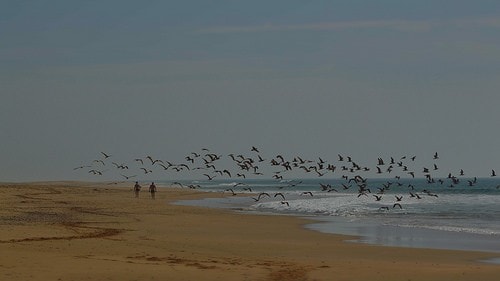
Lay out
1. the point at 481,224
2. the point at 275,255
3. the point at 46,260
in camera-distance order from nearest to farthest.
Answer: the point at 46,260 → the point at 275,255 → the point at 481,224

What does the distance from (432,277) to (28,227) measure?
1587 centimetres

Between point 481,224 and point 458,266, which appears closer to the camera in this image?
point 458,266

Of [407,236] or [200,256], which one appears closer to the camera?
[200,256]

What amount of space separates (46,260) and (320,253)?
9.70 meters

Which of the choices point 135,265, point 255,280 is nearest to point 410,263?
point 255,280

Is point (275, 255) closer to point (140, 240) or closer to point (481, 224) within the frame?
point (140, 240)

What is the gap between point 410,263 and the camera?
22.6 meters

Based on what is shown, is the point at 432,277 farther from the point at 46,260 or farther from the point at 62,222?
the point at 62,222

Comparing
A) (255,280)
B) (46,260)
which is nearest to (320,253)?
(255,280)

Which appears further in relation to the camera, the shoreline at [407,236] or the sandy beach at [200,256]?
the shoreline at [407,236]

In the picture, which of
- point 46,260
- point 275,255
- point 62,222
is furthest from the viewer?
point 62,222

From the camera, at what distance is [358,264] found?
72.0 ft

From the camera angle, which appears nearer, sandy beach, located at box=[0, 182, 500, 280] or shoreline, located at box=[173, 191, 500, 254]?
sandy beach, located at box=[0, 182, 500, 280]

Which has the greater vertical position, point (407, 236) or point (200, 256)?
point (200, 256)
